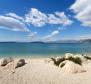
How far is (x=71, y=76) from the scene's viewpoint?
1055cm

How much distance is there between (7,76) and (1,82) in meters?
0.90

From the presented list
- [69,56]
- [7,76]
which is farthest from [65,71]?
[69,56]

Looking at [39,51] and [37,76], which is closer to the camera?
[37,76]

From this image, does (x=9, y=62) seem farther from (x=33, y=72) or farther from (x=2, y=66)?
(x=33, y=72)

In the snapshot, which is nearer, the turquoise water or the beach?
the beach

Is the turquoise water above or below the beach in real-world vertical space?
below

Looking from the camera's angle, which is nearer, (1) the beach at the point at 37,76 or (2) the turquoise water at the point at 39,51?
(1) the beach at the point at 37,76

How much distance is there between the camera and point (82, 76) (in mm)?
10562

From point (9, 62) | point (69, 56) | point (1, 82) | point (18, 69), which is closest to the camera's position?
point (1, 82)

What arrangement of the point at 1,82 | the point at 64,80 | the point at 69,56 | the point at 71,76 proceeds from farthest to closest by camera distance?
the point at 69,56 < the point at 71,76 < the point at 64,80 < the point at 1,82

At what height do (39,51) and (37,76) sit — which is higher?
(37,76)

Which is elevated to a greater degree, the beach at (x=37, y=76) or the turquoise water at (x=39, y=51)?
the beach at (x=37, y=76)

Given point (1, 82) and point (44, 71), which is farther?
point (44, 71)

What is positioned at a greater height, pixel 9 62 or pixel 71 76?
pixel 9 62
